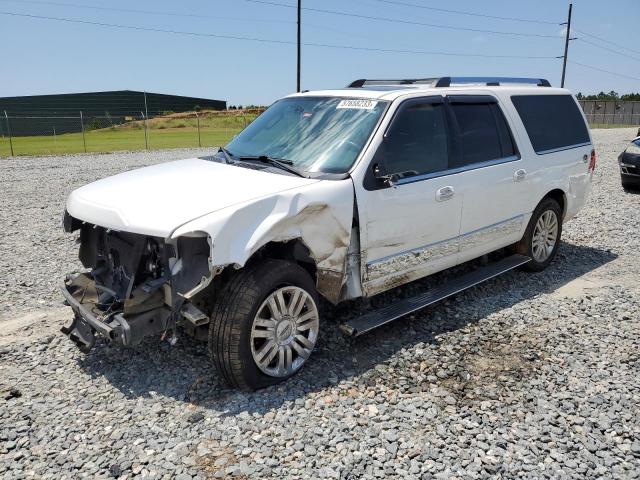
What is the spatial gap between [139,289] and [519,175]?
388cm

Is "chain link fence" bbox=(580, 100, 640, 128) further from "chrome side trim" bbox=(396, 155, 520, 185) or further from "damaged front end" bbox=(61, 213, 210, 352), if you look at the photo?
"damaged front end" bbox=(61, 213, 210, 352)

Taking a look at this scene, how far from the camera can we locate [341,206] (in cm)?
382

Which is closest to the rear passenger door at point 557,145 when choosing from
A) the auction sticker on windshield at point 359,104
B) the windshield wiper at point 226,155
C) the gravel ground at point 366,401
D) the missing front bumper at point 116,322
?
the gravel ground at point 366,401

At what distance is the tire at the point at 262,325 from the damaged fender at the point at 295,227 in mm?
201

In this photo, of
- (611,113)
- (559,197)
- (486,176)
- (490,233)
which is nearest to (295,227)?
(486,176)

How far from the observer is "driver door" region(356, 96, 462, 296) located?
4.09 m

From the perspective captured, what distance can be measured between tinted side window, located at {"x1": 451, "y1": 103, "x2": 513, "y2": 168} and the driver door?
214 millimetres

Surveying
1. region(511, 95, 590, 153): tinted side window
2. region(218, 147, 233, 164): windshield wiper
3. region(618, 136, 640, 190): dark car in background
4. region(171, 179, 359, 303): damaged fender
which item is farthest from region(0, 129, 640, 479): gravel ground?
region(618, 136, 640, 190): dark car in background

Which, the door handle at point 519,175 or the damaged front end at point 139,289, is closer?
the damaged front end at point 139,289

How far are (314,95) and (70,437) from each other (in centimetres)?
338

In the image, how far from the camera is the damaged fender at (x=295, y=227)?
10.4 ft

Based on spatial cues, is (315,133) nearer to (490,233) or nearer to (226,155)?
(226,155)

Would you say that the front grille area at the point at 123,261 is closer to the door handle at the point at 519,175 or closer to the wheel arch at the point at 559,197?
the door handle at the point at 519,175

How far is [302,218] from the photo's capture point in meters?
3.65
